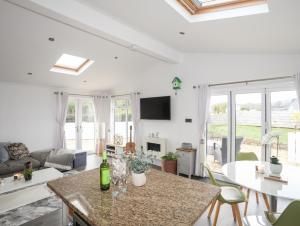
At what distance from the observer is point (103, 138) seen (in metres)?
6.83

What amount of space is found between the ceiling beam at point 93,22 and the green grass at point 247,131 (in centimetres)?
210

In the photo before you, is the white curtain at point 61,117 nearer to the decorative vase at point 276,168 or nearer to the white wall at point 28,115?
the white wall at point 28,115

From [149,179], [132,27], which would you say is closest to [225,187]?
[149,179]

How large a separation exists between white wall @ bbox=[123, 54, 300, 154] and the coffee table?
9.48 feet

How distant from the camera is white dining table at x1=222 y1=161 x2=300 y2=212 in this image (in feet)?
5.48

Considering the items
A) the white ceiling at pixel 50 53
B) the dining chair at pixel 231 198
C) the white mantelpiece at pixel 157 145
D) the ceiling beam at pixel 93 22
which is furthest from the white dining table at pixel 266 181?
the white ceiling at pixel 50 53

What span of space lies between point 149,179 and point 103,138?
18.5ft

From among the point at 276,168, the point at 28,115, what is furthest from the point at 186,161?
the point at 28,115

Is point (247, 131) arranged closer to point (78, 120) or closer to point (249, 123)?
point (249, 123)

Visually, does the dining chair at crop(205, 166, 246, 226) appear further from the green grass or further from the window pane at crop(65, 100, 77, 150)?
the window pane at crop(65, 100, 77, 150)

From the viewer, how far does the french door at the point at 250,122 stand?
3.25 metres

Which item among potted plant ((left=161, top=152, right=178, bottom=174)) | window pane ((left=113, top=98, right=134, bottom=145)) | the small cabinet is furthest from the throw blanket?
the small cabinet

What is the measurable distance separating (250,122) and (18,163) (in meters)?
5.23

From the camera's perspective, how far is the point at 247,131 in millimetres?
3695
